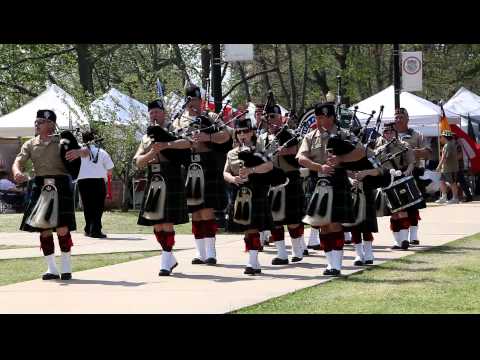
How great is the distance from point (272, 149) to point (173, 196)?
1.36m

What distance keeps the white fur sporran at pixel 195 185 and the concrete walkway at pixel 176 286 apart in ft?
2.46

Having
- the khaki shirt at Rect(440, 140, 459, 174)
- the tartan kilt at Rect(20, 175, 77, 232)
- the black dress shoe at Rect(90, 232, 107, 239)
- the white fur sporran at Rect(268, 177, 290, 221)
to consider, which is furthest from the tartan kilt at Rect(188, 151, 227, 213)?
the khaki shirt at Rect(440, 140, 459, 174)

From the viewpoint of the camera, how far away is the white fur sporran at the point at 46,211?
10539 millimetres

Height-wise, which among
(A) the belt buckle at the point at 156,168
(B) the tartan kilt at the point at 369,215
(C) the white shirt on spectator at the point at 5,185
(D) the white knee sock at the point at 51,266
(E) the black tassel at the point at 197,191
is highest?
(A) the belt buckle at the point at 156,168

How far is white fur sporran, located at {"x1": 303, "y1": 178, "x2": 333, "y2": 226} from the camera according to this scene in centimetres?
1040

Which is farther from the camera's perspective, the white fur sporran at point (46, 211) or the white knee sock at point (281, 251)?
the white knee sock at point (281, 251)

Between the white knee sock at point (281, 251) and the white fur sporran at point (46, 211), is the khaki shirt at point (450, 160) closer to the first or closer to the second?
the white knee sock at point (281, 251)

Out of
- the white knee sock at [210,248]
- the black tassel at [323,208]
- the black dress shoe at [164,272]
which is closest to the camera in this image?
the black tassel at [323,208]

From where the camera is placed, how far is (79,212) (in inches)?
865

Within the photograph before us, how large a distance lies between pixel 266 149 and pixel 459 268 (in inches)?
94.0

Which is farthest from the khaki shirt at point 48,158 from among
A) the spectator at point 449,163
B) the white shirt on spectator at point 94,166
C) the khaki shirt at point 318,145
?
the spectator at point 449,163

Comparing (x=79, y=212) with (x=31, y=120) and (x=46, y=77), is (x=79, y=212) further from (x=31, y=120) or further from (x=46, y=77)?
(x=46, y=77)

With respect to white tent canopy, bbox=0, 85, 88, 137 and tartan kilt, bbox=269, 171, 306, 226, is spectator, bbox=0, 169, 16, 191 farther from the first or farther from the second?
tartan kilt, bbox=269, 171, 306, 226

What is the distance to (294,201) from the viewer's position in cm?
1214
